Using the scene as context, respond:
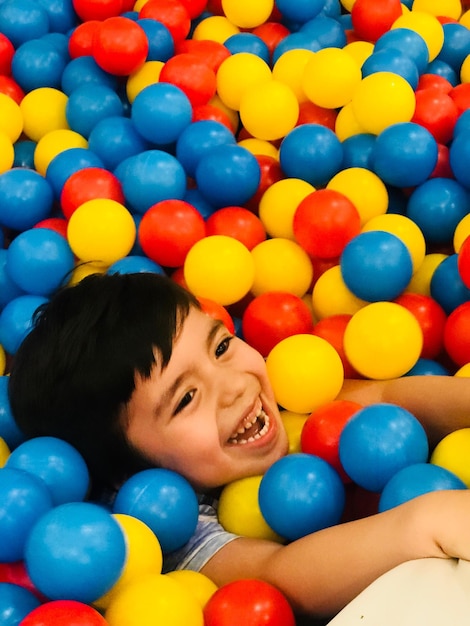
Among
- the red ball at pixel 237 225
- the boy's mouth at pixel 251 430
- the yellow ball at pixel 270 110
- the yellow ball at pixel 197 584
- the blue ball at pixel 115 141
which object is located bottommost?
the yellow ball at pixel 197 584

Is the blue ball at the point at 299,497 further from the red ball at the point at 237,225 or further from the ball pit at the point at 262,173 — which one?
the red ball at the point at 237,225

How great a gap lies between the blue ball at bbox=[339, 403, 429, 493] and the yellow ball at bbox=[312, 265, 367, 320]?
1.10 ft

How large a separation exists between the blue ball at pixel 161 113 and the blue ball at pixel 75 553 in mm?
857

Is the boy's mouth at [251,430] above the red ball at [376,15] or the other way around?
the other way around

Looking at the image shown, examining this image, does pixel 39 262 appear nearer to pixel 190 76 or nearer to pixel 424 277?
pixel 190 76

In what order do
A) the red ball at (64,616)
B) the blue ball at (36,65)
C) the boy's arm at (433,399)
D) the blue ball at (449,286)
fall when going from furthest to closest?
the blue ball at (36,65)
the blue ball at (449,286)
the boy's arm at (433,399)
the red ball at (64,616)

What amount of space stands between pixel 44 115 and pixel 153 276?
0.68m

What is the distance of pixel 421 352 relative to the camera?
4.29 feet

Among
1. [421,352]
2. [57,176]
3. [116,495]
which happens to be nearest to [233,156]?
[57,176]

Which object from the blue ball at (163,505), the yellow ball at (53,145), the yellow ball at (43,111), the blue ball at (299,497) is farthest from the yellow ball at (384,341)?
the yellow ball at (43,111)

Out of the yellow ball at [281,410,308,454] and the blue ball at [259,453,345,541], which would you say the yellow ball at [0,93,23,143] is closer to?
the yellow ball at [281,410,308,454]

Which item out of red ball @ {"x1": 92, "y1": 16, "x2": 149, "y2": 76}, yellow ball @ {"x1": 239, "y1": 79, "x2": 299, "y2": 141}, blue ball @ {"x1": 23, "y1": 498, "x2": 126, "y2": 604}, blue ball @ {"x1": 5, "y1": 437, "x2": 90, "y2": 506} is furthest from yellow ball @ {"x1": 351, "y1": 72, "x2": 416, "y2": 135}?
blue ball @ {"x1": 23, "y1": 498, "x2": 126, "y2": 604}

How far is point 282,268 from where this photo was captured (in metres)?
1.38

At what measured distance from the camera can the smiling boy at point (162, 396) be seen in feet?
3.42
